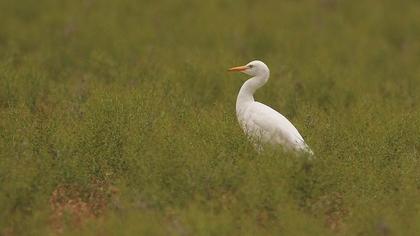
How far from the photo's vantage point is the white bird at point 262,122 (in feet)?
22.7

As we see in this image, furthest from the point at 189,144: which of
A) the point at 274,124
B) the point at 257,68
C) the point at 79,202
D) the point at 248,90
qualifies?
the point at 257,68

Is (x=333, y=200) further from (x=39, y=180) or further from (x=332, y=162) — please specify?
(x=39, y=180)

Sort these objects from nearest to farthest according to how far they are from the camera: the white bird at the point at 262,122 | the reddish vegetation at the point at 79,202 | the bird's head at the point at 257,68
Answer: the reddish vegetation at the point at 79,202 < the white bird at the point at 262,122 < the bird's head at the point at 257,68

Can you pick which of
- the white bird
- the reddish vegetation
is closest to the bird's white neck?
the white bird

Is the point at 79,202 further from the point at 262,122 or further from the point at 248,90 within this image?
the point at 248,90

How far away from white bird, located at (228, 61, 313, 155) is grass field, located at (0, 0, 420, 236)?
0.19m

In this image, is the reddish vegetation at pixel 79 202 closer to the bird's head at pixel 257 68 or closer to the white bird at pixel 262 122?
the white bird at pixel 262 122

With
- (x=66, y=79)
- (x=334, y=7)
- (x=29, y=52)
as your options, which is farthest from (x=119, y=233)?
(x=334, y=7)

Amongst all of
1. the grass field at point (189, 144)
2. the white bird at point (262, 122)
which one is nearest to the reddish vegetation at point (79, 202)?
the grass field at point (189, 144)

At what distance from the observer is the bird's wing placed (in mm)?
6923

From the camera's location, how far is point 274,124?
7152mm

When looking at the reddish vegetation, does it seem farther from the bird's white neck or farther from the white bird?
the bird's white neck

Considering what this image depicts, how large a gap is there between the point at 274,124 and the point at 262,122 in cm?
16

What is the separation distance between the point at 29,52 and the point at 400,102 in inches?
208
